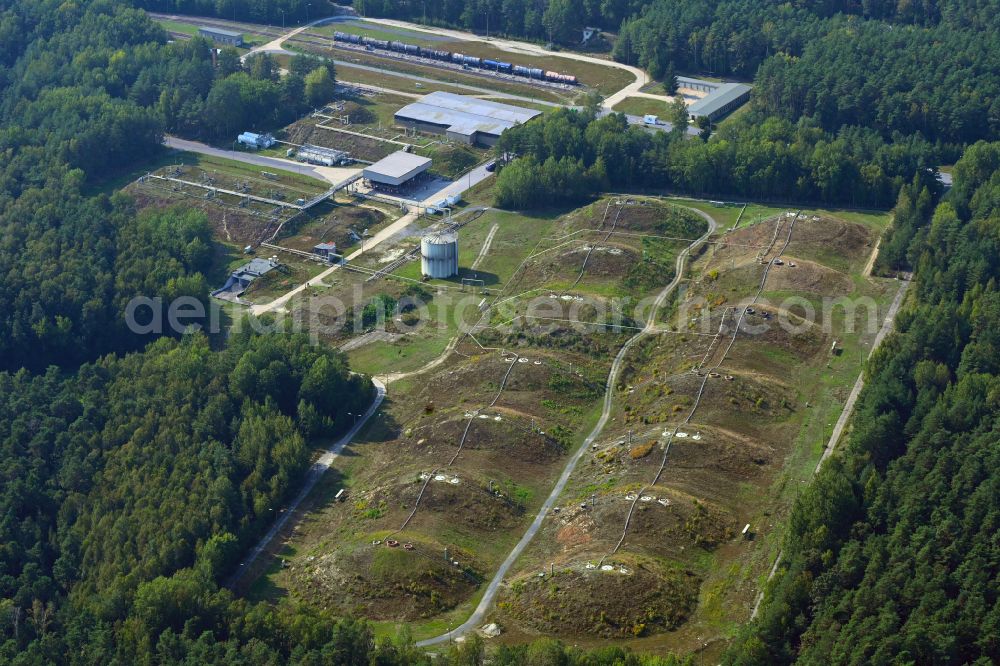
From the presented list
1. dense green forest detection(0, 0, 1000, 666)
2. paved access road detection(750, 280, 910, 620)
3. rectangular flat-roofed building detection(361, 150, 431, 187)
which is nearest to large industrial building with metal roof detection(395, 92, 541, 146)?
rectangular flat-roofed building detection(361, 150, 431, 187)

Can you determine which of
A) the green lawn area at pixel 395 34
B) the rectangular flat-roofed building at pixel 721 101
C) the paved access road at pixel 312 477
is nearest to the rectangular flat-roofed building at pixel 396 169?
the rectangular flat-roofed building at pixel 721 101

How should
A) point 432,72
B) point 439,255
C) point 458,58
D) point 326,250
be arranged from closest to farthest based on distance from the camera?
1. point 439,255
2. point 326,250
3. point 432,72
4. point 458,58

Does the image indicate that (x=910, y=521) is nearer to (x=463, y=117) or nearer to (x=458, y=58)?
(x=463, y=117)

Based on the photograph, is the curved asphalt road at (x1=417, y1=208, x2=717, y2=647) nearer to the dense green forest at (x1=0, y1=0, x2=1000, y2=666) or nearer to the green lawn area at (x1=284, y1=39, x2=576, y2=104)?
the dense green forest at (x1=0, y1=0, x2=1000, y2=666)

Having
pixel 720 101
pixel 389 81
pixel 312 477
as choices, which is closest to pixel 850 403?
pixel 312 477

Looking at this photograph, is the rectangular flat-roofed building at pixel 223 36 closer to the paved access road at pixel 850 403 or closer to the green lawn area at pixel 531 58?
the green lawn area at pixel 531 58

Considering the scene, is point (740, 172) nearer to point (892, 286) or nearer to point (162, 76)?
point (892, 286)
